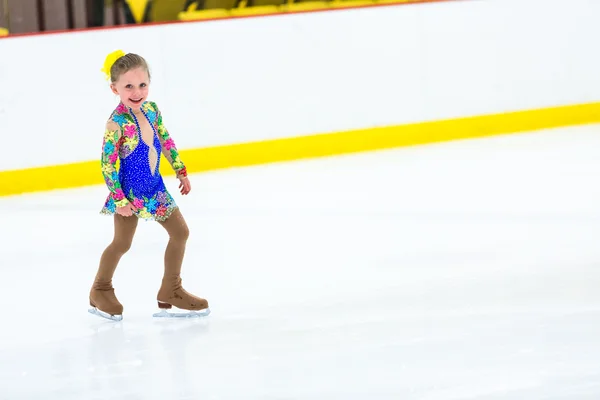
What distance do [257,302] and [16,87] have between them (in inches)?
126

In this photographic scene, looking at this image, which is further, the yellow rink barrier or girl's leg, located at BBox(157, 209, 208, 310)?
the yellow rink barrier

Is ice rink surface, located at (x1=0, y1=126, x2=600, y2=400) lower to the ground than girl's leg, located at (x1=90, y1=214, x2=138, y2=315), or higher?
lower

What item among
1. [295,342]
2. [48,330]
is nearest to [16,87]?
[48,330]

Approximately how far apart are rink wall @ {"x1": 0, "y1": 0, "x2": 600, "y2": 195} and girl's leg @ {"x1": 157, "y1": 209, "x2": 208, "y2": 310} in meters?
3.13

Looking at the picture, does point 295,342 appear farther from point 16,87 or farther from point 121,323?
point 16,87

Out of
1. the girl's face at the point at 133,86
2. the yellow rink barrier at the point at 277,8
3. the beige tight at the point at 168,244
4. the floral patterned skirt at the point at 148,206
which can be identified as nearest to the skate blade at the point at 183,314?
the beige tight at the point at 168,244

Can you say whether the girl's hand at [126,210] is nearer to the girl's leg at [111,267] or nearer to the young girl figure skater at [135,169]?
the young girl figure skater at [135,169]

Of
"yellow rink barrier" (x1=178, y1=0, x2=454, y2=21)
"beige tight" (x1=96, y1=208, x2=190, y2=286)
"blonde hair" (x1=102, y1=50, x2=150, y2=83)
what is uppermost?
"blonde hair" (x1=102, y1=50, x2=150, y2=83)

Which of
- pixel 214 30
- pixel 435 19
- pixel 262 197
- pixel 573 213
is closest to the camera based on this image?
pixel 573 213

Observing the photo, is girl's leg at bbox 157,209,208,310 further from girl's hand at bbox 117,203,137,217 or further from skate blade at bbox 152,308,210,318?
girl's hand at bbox 117,203,137,217

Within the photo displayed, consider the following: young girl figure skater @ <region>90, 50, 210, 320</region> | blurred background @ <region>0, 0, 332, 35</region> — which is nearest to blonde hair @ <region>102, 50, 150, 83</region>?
young girl figure skater @ <region>90, 50, 210, 320</region>

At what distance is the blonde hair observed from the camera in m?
3.84

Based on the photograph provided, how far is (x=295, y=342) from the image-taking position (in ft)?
12.4

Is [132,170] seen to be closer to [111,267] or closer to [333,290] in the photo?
[111,267]
